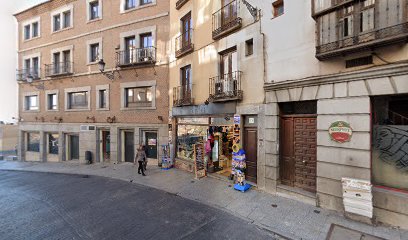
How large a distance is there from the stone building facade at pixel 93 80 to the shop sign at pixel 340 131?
399 inches

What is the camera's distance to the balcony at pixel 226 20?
9.02 meters

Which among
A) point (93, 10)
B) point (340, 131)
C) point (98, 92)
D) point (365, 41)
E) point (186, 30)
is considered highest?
point (93, 10)

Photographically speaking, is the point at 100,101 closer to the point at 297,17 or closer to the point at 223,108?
the point at 223,108

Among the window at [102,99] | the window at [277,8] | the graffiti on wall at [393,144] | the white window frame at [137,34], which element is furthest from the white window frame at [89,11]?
the graffiti on wall at [393,144]

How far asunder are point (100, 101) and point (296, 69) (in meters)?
14.7

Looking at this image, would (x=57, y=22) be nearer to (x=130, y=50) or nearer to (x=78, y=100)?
(x=78, y=100)

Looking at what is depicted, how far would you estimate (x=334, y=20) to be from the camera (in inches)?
233

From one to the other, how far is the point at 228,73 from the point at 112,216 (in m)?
7.62

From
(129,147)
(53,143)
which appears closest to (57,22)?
(53,143)

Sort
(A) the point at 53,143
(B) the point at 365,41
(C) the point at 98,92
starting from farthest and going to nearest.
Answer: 1. (A) the point at 53,143
2. (C) the point at 98,92
3. (B) the point at 365,41

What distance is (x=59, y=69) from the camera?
1761 centimetres

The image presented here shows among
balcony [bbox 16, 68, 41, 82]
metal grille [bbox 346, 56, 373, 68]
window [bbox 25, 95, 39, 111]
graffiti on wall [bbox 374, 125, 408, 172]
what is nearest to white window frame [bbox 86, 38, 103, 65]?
balcony [bbox 16, 68, 41, 82]

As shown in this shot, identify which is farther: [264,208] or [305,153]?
[305,153]

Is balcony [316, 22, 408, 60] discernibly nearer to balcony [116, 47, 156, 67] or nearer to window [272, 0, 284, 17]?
window [272, 0, 284, 17]
